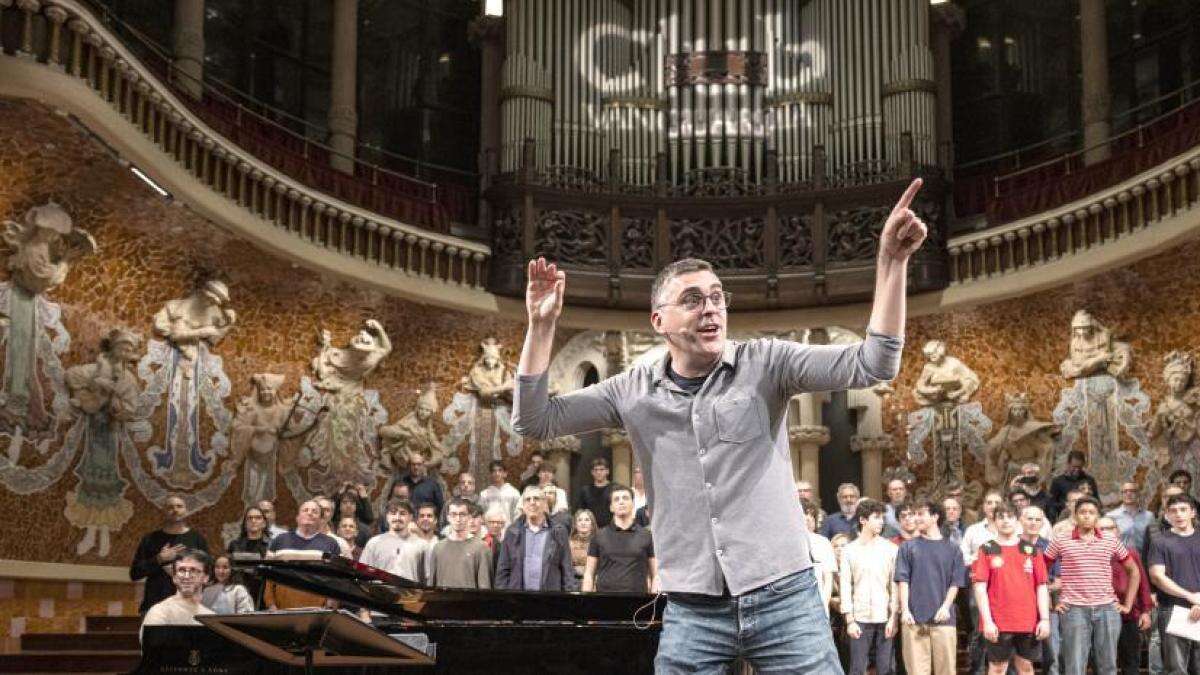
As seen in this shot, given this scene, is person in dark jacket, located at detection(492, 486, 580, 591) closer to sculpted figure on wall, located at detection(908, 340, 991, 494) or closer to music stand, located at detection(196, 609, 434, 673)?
music stand, located at detection(196, 609, 434, 673)

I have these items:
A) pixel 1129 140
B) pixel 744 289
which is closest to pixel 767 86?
pixel 744 289

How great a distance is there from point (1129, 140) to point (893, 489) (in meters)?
5.76

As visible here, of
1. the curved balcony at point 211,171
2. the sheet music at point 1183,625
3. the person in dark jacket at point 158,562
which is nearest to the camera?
the sheet music at point 1183,625

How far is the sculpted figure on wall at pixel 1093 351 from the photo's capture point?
499 inches

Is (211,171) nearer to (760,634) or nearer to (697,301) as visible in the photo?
(697,301)

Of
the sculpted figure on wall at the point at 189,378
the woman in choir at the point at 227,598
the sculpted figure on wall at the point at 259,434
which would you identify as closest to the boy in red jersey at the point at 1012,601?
the woman in choir at the point at 227,598

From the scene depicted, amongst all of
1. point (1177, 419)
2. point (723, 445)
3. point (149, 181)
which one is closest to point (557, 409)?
point (723, 445)

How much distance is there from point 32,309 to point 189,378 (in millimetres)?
1802

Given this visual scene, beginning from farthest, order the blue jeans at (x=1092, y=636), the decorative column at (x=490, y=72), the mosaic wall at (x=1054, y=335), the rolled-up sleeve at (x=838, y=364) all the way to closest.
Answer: the decorative column at (x=490, y=72) → the mosaic wall at (x=1054, y=335) → the blue jeans at (x=1092, y=636) → the rolled-up sleeve at (x=838, y=364)

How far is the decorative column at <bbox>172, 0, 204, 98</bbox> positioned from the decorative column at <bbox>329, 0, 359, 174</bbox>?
1663mm

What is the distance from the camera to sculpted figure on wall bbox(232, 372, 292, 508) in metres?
12.3

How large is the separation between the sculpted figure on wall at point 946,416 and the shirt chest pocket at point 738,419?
37.1ft

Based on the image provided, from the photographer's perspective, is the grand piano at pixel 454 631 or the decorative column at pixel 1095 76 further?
the decorative column at pixel 1095 76

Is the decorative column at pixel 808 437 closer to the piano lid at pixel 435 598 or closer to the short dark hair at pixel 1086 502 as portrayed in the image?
the short dark hair at pixel 1086 502
